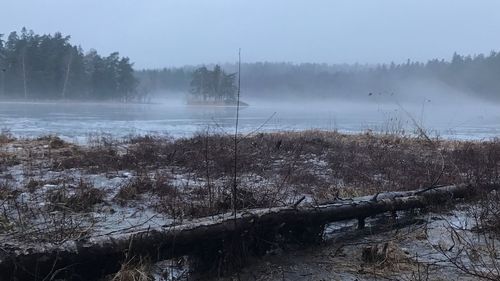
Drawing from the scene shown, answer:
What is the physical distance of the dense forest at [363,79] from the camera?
11962 cm

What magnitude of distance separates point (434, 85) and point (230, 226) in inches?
5321

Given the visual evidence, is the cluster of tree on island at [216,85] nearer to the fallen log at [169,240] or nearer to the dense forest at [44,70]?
the dense forest at [44,70]

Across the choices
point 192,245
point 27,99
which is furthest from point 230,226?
point 27,99

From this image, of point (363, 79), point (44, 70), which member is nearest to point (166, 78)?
point (363, 79)

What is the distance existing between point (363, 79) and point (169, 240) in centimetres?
15339

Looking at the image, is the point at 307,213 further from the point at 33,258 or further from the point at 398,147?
the point at 398,147

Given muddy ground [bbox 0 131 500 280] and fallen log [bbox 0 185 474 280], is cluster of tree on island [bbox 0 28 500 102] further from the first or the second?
fallen log [bbox 0 185 474 280]

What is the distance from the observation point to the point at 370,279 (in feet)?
13.7

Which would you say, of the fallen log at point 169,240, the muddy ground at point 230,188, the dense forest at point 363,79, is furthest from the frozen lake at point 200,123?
the dense forest at point 363,79

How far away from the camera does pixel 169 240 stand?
407 cm

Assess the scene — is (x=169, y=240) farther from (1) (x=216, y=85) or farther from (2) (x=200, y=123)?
(1) (x=216, y=85)

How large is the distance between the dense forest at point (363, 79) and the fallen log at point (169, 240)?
117 m

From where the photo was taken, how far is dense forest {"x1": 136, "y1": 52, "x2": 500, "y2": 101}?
119625mm

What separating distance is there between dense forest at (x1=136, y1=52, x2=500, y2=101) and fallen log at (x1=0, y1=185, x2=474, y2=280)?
383 feet
